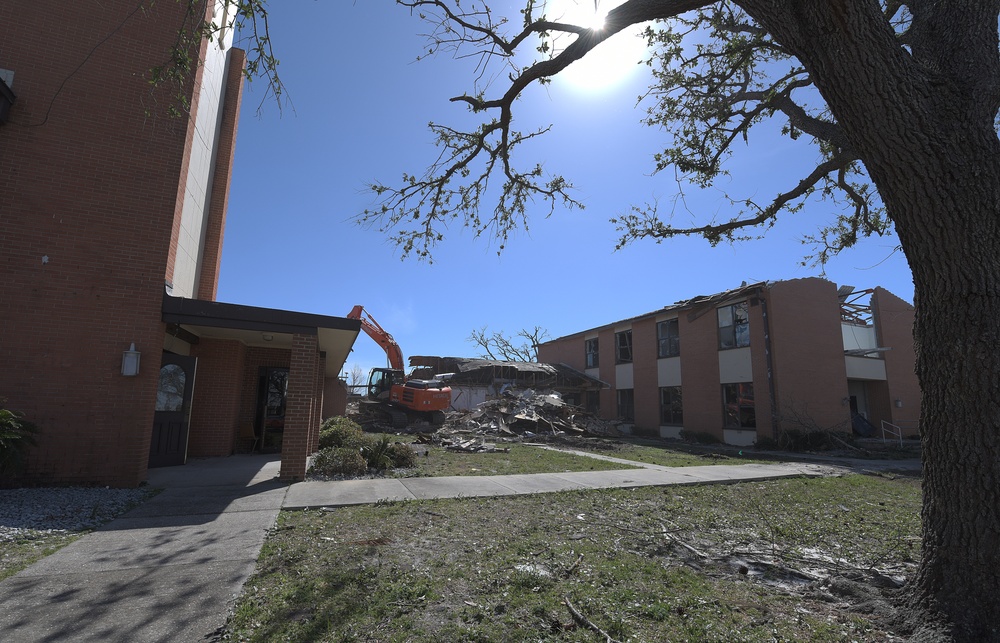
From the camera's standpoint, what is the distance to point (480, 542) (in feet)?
17.3

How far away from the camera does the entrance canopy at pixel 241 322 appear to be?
328 inches

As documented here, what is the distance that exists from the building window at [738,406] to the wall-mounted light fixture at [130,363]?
20.6m

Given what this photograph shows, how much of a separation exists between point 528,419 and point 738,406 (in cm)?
898

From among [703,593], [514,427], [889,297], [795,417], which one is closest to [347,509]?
[703,593]

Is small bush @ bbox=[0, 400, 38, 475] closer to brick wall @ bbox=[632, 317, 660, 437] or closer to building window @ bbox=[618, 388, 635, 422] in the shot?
brick wall @ bbox=[632, 317, 660, 437]

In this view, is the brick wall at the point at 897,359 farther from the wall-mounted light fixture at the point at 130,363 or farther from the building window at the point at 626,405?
the wall-mounted light fixture at the point at 130,363

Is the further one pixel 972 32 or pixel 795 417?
pixel 795 417

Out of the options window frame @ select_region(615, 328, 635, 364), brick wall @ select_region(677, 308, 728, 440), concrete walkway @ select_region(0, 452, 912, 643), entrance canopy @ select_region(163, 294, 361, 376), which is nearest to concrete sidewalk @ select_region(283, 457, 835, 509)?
concrete walkway @ select_region(0, 452, 912, 643)

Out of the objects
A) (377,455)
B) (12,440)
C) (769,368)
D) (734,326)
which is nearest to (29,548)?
(12,440)

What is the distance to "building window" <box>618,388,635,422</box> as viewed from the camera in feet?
92.6

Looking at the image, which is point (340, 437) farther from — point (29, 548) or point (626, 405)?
point (626, 405)

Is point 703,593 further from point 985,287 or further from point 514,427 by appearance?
point 514,427

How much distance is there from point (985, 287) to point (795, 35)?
2068 mm

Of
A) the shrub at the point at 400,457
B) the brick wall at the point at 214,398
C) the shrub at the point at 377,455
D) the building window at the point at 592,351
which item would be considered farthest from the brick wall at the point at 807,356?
the brick wall at the point at 214,398
